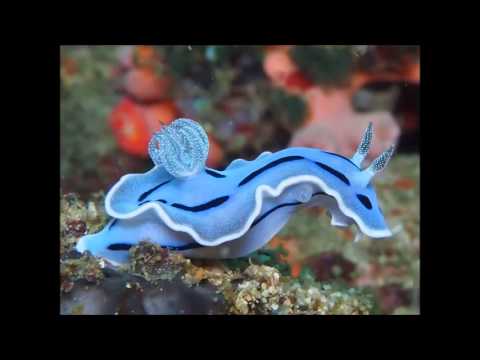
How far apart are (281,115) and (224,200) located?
4444mm

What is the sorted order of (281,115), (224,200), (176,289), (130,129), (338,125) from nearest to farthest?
(176,289), (224,200), (338,125), (281,115), (130,129)

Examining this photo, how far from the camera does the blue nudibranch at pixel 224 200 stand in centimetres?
271

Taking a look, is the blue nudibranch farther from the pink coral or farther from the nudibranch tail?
the pink coral

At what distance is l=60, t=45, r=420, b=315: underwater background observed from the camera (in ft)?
18.3

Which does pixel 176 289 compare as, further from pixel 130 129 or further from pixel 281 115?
pixel 130 129

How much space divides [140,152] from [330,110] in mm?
2971

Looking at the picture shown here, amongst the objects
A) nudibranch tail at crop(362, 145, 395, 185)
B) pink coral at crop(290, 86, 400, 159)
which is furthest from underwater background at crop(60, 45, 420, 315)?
nudibranch tail at crop(362, 145, 395, 185)

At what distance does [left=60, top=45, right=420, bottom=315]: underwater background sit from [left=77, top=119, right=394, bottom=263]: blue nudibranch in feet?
8.33

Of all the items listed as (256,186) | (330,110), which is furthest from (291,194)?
(330,110)

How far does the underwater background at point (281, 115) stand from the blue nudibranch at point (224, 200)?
2538 mm

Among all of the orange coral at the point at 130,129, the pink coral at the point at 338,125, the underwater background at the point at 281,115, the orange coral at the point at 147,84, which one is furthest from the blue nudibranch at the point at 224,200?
the orange coral at the point at 147,84

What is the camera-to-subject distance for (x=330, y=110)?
23.0 feet

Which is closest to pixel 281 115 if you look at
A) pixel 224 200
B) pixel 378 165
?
pixel 378 165

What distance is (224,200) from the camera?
2.78m
